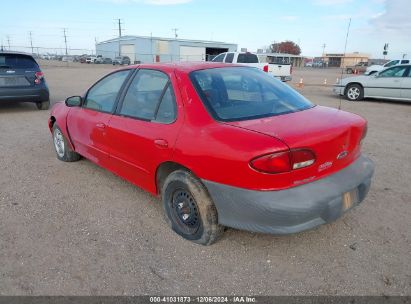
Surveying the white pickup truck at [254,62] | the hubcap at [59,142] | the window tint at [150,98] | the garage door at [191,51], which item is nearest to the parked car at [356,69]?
the white pickup truck at [254,62]

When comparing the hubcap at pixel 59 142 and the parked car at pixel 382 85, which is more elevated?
the parked car at pixel 382 85

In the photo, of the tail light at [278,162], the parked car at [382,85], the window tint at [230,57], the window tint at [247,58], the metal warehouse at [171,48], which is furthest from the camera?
the metal warehouse at [171,48]

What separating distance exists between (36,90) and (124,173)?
6.92 m

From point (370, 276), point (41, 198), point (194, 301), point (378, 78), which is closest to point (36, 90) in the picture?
point (41, 198)

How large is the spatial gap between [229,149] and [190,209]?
778mm

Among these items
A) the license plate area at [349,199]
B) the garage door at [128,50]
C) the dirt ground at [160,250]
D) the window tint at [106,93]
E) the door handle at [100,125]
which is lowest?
the dirt ground at [160,250]

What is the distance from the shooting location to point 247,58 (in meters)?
17.9

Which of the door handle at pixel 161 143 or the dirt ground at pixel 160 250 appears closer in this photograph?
the dirt ground at pixel 160 250

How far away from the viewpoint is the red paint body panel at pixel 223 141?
2.50 meters

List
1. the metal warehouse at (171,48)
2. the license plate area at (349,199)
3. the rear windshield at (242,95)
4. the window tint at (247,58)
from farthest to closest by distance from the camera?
1. the metal warehouse at (171,48)
2. the window tint at (247,58)
3. the rear windshield at (242,95)
4. the license plate area at (349,199)

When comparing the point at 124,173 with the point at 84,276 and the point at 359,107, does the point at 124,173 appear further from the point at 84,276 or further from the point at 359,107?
the point at 359,107

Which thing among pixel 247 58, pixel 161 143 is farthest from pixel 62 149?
pixel 247 58

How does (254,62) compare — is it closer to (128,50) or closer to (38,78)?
(38,78)

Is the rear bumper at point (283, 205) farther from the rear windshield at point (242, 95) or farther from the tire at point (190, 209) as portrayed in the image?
the rear windshield at point (242, 95)
